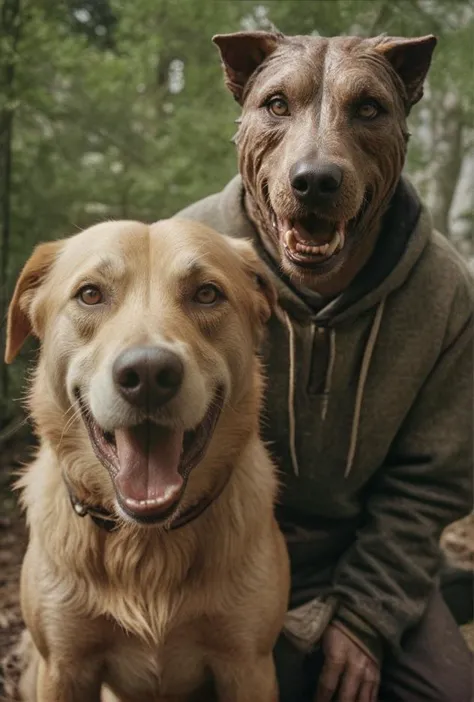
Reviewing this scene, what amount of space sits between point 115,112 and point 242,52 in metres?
1.63

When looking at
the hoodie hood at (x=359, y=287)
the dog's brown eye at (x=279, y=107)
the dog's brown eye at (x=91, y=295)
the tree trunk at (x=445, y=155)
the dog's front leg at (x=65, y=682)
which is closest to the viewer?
the dog's brown eye at (x=91, y=295)

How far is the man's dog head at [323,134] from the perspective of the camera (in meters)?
2.04

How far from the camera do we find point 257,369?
2.28 metres

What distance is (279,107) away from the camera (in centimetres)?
220

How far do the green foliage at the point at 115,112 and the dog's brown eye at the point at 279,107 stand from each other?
1076 millimetres

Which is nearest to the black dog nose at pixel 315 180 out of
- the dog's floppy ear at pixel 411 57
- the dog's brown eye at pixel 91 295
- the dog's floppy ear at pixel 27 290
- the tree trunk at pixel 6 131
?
the dog's floppy ear at pixel 411 57

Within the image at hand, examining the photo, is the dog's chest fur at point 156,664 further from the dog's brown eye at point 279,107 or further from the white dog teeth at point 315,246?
the dog's brown eye at point 279,107

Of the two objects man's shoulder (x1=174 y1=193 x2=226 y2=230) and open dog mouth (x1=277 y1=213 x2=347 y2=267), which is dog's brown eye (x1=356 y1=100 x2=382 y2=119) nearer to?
open dog mouth (x1=277 y1=213 x2=347 y2=267)

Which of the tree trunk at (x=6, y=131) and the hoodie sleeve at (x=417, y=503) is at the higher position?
the tree trunk at (x=6, y=131)

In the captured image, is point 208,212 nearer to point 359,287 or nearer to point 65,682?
point 359,287

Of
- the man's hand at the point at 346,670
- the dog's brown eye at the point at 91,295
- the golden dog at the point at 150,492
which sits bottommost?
the man's hand at the point at 346,670

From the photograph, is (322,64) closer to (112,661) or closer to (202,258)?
(202,258)

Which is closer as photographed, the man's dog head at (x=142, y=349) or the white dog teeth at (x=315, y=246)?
the man's dog head at (x=142, y=349)

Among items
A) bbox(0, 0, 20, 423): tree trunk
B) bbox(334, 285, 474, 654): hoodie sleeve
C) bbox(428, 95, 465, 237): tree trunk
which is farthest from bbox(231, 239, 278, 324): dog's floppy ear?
bbox(428, 95, 465, 237): tree trunk
